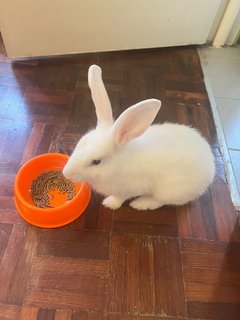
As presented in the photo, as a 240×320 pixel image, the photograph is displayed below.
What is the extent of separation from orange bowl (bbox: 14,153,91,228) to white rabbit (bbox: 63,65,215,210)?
12 cm

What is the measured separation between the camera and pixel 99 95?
96cm

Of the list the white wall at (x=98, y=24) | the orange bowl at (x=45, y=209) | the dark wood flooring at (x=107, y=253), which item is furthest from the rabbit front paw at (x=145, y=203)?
the white wall at (x=98, y=24)

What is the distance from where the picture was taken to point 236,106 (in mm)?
1742

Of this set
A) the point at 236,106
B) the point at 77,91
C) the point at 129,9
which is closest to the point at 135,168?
the point at 77,91

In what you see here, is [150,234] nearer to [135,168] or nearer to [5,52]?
[135,168]

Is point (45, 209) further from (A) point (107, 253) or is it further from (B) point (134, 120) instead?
(B) point (134, 120)

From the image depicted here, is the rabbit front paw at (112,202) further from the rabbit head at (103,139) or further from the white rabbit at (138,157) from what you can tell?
the rabbit head at (103,139)

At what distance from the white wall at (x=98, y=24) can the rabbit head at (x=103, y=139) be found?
916 mm

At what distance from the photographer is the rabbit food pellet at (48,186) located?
1.23 meters

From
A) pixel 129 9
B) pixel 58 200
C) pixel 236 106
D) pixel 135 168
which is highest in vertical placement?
pixel 129 9

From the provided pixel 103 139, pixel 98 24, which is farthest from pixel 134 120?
pixel 98 24

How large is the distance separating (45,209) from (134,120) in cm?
46

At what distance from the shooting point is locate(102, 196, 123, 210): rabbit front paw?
1.23m

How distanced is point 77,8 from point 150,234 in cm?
120
